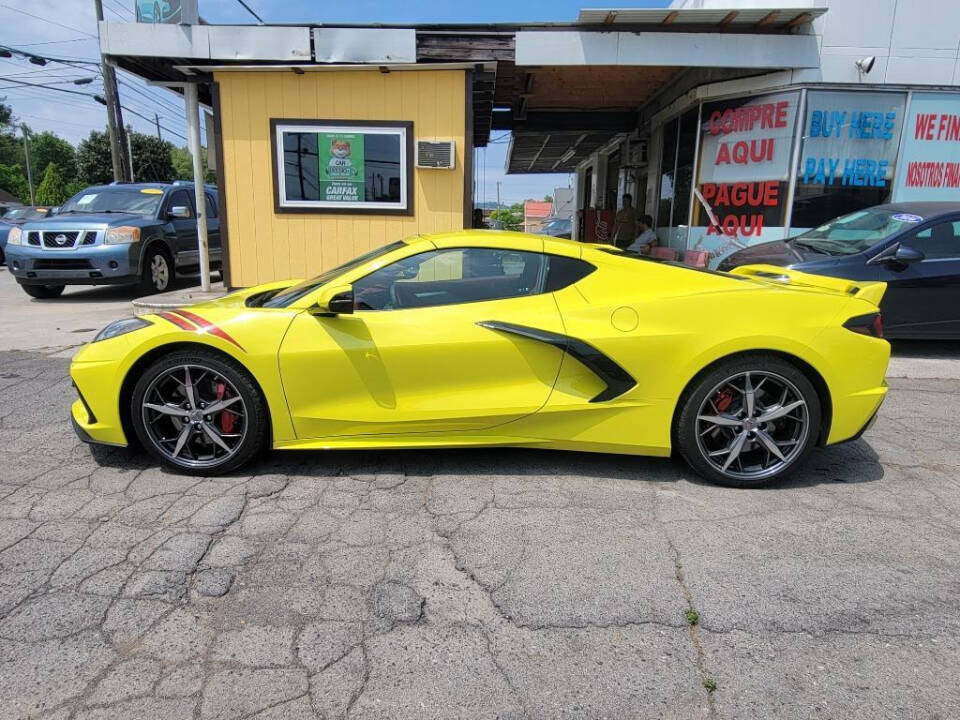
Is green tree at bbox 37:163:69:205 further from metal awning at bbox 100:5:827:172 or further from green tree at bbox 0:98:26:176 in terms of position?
metal awning at bbox 100:5:827:172

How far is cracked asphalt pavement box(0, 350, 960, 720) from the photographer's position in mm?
1971

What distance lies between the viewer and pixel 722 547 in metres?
2.83

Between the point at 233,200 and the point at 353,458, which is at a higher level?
the point at 233,200

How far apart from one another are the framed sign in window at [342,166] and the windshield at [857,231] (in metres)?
4.85

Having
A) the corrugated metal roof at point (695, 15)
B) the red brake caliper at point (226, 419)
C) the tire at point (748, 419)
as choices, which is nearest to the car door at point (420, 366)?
the red brake caliper at point (226, 419)

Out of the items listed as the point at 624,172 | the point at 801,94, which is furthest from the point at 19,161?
the point at 801,94

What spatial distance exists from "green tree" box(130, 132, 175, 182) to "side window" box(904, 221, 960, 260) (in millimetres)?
59907

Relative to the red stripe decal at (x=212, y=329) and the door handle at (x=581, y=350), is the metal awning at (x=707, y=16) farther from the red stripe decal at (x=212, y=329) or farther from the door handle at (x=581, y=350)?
the red stripe decal at (x=212, y=329)

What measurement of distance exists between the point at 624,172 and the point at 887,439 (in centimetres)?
1225

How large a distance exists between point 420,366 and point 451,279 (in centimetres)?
56

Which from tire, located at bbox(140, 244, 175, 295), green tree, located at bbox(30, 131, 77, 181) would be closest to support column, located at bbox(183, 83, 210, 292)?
tire, located at bbox(140, 244, 175, 295)

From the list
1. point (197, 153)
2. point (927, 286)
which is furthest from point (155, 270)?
point (927, 286)

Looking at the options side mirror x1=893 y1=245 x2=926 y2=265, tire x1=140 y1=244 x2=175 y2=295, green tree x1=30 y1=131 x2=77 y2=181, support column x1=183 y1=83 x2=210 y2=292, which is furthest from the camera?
green tree x1=30 y1=131 x2=77 y2=181

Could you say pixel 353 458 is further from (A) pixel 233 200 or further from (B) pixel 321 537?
(A) pixel 233 200
